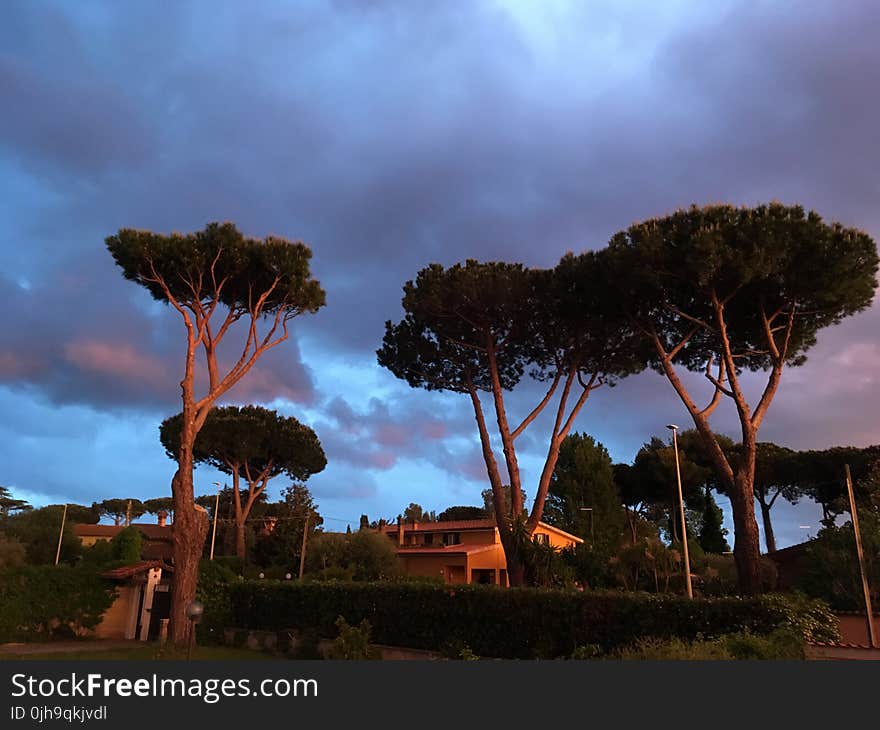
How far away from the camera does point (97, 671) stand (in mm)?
8266

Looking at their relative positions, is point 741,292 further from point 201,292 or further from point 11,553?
point 11,553

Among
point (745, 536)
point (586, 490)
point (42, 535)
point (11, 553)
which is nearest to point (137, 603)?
point (11, 553)

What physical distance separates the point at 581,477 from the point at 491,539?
10.8m

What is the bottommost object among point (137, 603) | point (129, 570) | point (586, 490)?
point (137, 603)

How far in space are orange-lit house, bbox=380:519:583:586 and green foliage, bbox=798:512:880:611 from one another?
13376mm

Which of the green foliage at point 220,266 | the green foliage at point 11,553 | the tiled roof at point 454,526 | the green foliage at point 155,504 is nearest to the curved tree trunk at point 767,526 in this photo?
the tiled roof at point 454,526

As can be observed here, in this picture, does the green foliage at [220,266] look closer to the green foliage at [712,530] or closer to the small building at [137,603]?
the small building at [137,603]

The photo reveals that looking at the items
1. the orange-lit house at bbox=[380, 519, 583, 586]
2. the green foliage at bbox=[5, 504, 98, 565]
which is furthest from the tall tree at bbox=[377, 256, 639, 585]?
the green foliage at bbox=[5, 504, 98, 565]

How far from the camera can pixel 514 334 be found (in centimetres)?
2766

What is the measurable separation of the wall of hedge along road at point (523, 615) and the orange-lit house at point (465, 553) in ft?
47.1

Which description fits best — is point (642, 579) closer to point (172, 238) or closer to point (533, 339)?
point (533, 339)

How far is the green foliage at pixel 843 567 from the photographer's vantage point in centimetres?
2230

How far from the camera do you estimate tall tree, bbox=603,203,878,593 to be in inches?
846

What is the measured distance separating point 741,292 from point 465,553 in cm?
2209
